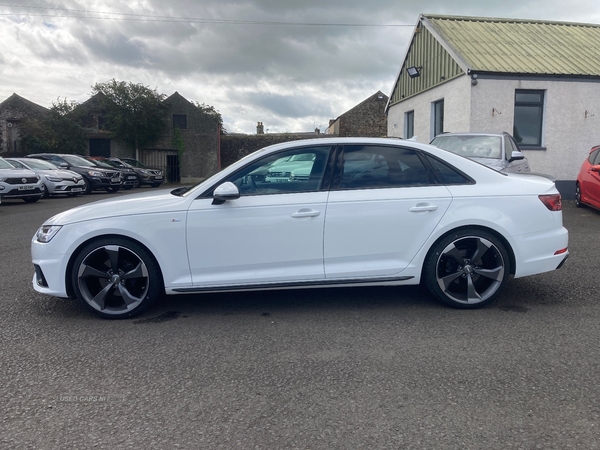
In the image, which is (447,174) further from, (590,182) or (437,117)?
(437,117)

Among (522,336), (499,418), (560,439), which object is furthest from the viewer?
(522,336)

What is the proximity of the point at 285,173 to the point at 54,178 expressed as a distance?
50.6 ft

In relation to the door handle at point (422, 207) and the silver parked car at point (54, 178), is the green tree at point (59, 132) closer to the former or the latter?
the silver parked car at point (54, 178)

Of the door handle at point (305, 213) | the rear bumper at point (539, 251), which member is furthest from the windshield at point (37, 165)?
the rear bumper at point (539, 251)

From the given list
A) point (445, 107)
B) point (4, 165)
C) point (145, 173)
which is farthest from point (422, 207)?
point (145, 173)

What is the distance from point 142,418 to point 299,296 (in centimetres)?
249

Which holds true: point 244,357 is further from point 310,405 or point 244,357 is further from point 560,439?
point 560,439

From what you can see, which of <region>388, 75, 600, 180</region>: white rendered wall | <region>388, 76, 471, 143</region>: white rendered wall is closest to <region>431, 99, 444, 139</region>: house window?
<region>388, 76, 471, 143</region>: white rendered wall

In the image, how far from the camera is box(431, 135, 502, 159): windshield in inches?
378

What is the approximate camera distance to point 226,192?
4242mm

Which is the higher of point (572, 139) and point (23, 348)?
point (572, 139)

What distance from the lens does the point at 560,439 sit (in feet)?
8.37

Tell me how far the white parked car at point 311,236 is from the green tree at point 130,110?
30824 millimetres

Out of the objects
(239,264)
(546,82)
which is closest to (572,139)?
(546,82)
